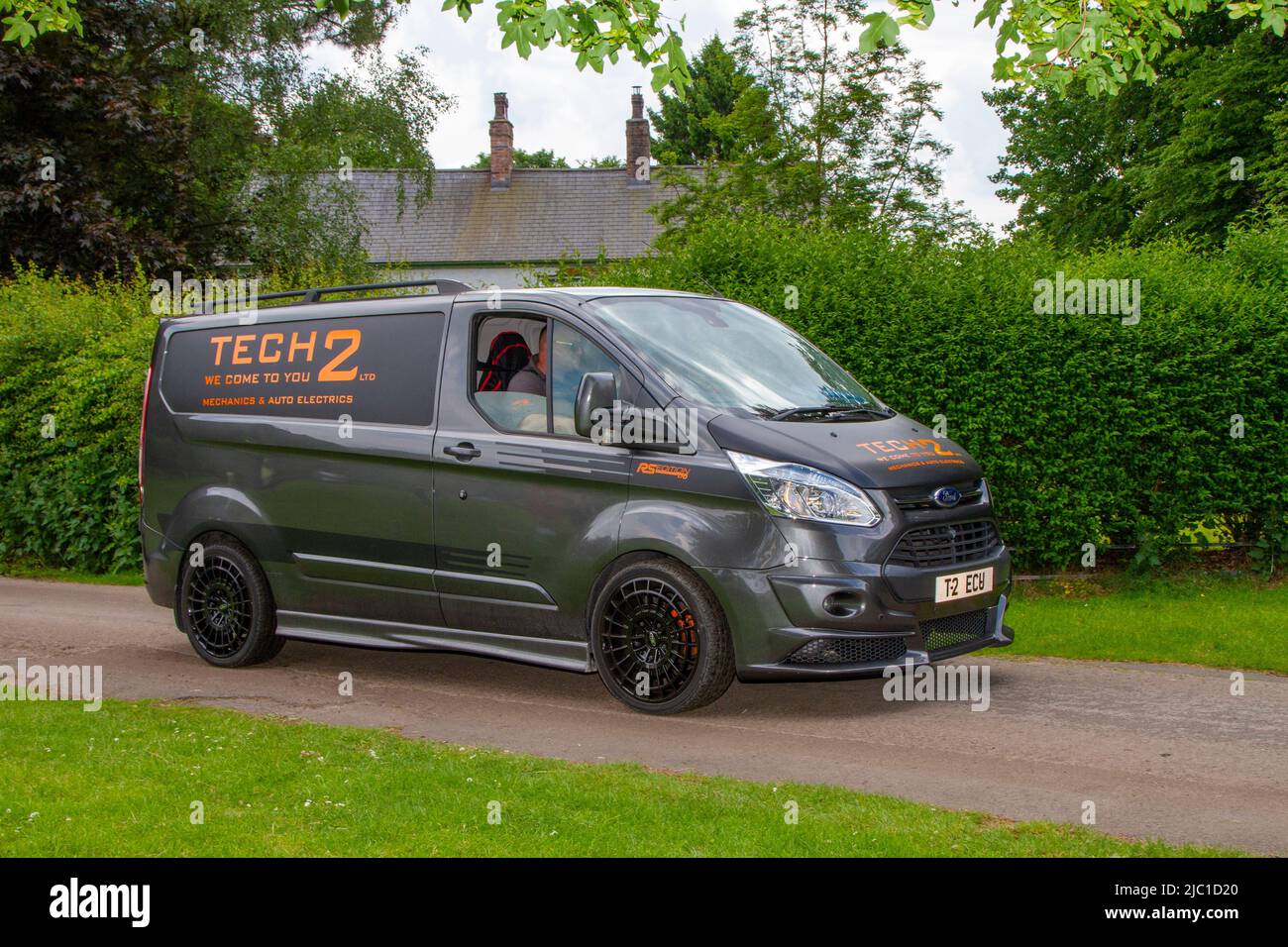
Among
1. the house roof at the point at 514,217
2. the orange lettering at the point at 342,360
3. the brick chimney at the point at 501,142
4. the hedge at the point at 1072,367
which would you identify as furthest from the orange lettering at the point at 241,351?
the brick chimney at the point at 501,142

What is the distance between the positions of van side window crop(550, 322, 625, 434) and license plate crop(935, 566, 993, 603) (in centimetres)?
212

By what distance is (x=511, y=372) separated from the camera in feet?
27.2

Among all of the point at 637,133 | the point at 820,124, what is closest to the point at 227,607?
the point at 820,124

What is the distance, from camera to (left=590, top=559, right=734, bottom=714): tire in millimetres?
7438

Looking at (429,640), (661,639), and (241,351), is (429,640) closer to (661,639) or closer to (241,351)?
(661,639)

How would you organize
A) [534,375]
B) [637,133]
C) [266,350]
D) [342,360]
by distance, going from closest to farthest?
[534,375] → [342,360] → [266,350] → [637,133]

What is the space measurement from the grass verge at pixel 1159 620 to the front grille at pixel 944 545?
2002mm

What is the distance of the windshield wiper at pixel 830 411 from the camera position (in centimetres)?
781

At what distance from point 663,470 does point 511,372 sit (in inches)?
50.1

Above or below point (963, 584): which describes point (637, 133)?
above

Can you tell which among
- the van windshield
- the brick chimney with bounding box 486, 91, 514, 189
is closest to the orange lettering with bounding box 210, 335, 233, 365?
the van windshield

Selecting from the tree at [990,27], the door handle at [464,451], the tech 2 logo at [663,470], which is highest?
the tree at [990,27]

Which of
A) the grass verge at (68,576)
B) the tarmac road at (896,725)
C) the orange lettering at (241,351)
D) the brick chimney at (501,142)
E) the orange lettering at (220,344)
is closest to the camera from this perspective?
the tarmac road at (896,725)

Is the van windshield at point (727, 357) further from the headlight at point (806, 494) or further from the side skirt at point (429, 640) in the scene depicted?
the side skirt at point (429, 640)
